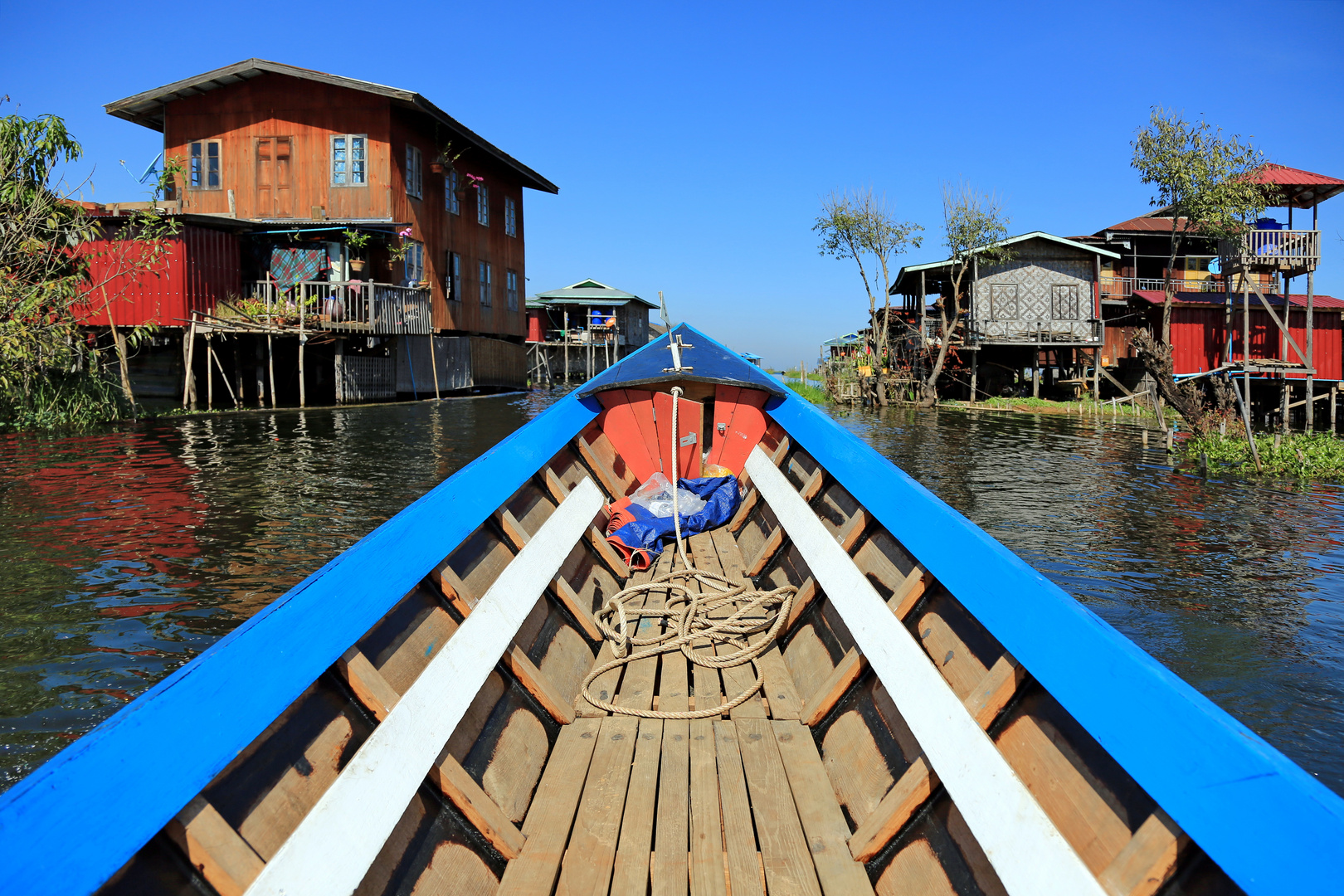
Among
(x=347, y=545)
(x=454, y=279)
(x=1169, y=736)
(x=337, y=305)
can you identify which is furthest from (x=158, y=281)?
(x=1169, y=736)

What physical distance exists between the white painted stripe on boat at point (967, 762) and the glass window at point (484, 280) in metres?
25.5

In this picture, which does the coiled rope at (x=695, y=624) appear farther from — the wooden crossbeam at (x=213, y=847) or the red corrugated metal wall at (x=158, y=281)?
the red corrugated metal wall at (x=158, y=281)

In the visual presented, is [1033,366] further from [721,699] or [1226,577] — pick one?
[721,699]

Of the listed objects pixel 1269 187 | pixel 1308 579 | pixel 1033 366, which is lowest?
pixel 1308 579

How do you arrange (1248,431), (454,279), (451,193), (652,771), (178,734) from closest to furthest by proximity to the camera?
(178,734) → (652,771) → (1248,431) → (451,193) → (454,279)

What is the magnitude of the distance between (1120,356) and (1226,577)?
1073 inches

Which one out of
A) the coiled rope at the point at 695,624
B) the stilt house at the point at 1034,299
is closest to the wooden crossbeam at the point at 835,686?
the coiled rope at the point at 695,624

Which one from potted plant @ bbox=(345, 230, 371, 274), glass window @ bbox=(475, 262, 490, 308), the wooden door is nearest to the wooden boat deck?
potted plant @ bbox=(345, 230, 371, 274)

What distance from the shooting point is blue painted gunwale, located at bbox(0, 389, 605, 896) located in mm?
1285

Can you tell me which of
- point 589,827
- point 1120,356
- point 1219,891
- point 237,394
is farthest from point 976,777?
point 1120,356

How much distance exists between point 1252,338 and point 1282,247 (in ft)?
13.3

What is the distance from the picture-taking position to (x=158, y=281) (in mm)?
19031

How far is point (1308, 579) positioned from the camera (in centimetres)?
725

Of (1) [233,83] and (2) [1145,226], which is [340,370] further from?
(2) [1145,226]
